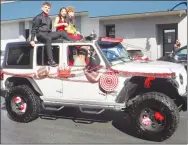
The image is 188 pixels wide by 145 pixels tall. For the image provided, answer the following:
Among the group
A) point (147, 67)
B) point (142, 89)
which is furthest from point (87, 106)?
point (147, 67)

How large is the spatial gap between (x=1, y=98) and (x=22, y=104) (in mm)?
3463

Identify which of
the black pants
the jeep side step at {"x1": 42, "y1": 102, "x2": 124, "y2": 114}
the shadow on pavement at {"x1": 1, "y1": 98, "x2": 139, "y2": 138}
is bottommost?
the shadow on pavement at {"x1": 1, "y1": 98, "x2": 139, "y2": 138}

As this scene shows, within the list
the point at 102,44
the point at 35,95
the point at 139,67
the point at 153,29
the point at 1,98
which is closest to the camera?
the point at 139,67

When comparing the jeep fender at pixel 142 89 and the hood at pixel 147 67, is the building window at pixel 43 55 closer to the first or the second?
the hood at pixel 147 67

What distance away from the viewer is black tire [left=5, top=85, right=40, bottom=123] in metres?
6.75

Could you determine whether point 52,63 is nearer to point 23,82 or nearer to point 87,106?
point 23,82

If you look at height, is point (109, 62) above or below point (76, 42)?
below

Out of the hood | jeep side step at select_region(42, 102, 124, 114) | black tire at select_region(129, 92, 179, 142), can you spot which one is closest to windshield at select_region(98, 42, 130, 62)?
the hood

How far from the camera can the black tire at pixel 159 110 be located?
5211mm

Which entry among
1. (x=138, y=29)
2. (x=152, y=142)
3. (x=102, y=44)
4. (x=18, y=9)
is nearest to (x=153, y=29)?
(x=138, y=29)

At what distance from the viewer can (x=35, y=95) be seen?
6.87 metres

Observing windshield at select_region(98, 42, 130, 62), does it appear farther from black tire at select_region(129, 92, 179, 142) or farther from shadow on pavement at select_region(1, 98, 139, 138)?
shadow on pavement at select_region(1, 98, 139, 138)

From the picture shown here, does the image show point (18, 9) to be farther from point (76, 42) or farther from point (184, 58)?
point (76, 42)

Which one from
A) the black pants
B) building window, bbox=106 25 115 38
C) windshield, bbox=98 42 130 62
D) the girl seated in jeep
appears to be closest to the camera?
windshield, bbox=98 42 130 62
